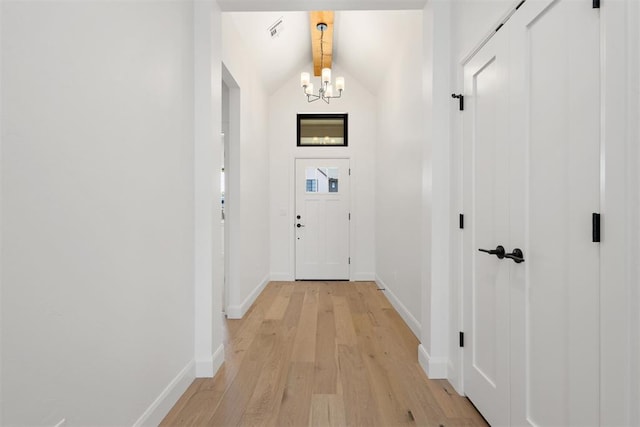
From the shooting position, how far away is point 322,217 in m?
5.55

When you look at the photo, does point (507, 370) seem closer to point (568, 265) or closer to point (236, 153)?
point (568, 265)

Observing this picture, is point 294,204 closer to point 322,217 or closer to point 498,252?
point 322,217

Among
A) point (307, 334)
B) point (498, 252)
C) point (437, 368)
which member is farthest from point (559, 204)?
point (307, 334)

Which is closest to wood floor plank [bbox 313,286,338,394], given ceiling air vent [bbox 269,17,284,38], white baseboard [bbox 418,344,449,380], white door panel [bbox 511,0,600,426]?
white baseboard [bbox 418,344,449,380]

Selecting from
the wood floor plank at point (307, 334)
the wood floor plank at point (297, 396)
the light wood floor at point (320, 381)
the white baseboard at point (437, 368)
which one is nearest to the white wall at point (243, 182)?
the light wood floor at point (320, 381)

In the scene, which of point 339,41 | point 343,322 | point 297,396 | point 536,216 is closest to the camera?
point 536,216

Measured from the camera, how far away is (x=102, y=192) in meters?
1.35

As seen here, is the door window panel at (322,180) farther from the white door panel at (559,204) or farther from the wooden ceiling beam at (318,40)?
the white door panel at (559,204)

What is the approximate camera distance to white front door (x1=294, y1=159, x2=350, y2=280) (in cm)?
554

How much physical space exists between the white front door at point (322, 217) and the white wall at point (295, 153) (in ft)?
0.44

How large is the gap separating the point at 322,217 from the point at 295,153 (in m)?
1.15

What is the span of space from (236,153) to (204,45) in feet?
4.73

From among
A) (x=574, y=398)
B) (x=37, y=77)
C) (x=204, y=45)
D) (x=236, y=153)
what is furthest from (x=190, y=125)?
(x=574, y=398)

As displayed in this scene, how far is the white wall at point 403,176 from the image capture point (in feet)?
10.2
